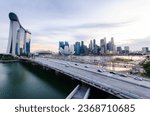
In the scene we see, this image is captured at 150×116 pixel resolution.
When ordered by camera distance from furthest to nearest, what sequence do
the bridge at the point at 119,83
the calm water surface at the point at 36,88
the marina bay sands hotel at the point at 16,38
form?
1. the marina bay sands hotel at the point at 16,38
2. the calm water surface at the point at 36,88
3. the bridge at the point at 119,83

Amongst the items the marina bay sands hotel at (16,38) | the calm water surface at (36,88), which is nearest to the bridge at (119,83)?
the calm water surface at (36,88)

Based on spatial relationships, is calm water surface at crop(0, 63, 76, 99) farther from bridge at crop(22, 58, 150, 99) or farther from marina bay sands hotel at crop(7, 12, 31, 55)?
marina bay sands hotel at crop(7, 12, 31, 55)

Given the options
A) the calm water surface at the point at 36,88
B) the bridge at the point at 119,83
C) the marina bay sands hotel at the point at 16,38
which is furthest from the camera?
the marina bay sands hotel at the point at 16,38

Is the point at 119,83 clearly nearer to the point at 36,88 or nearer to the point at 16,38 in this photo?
the point at 36,88

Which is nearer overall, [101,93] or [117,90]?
[117,90]

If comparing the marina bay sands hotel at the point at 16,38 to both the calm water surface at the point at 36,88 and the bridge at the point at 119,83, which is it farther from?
the bridge at the point at 119,83

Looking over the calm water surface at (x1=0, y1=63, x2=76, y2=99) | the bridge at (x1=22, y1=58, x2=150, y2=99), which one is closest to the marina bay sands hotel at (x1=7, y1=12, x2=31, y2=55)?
the calm water surface at (x1=0, y1=63, x2=76, y2=99)

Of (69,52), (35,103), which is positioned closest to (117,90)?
(35,103)

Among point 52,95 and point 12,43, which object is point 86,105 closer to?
point 52,95

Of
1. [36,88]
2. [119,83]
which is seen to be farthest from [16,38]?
[119,83]
